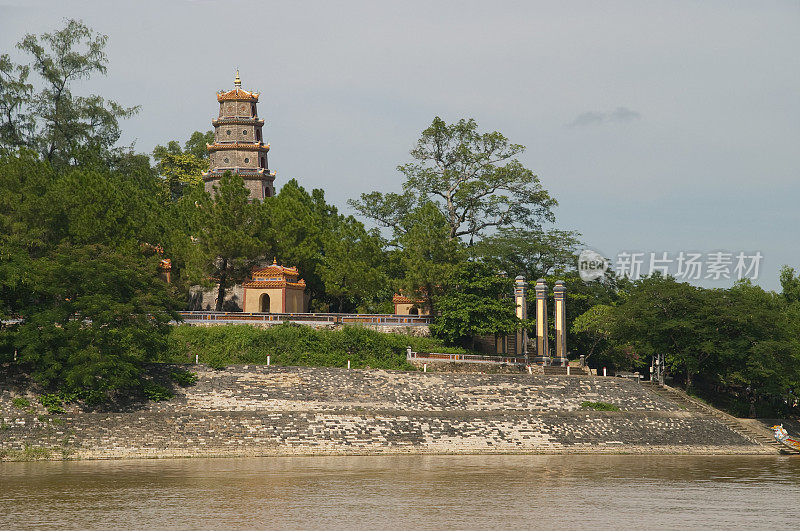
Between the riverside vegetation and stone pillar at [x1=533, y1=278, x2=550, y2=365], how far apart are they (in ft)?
6.67

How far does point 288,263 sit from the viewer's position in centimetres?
5047

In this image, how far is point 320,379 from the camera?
38906mm

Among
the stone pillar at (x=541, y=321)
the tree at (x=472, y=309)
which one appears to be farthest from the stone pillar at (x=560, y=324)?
the tree at (x=472, y=309)

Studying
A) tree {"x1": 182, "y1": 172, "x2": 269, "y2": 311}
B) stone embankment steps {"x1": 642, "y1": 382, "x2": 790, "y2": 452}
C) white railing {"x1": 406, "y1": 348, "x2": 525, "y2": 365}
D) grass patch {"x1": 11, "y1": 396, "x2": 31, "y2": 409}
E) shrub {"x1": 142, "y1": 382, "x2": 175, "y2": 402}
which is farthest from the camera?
tree {"x1": 182, "y1": 172, "x2": 269, "y2": 311}

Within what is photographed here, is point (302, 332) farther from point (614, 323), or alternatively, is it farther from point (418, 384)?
point (614, 323)

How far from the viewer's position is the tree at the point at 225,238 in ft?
151

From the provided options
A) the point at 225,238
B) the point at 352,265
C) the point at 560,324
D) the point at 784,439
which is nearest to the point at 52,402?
the point at 225,238

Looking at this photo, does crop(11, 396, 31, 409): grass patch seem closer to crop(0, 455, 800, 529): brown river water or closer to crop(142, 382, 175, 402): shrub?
crop(0, 455, 800, 529): brown river water

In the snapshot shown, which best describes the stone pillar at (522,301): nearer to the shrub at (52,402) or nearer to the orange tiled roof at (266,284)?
the orange tiled roof at (266,284)

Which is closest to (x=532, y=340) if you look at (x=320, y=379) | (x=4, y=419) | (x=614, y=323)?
(x=614, y=323)

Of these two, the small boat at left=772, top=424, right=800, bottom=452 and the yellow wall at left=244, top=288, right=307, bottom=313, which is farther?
the yellow wall at left=244, top=288, right=307, bottom=313

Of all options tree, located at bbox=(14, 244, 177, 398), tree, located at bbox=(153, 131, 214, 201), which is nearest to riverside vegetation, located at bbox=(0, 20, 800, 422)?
tree, located at bbox=(14, 244, 177, 398)

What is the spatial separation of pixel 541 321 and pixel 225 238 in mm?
16673

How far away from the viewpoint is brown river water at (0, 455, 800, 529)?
22.1 meters
